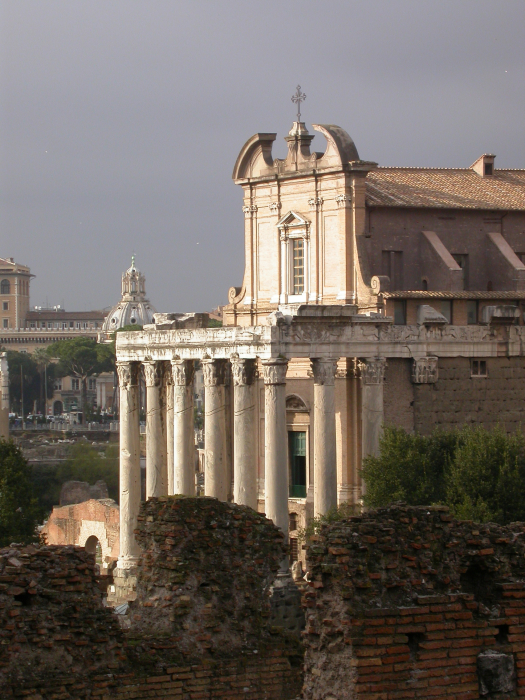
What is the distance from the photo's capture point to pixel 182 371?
39562 millimetres

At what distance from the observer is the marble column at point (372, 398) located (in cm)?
3656

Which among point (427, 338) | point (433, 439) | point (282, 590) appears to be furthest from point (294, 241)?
point (282, 590)

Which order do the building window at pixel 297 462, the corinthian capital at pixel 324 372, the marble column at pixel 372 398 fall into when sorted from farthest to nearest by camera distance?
1. the building window at pixel 297 462
2. the marble column at pixel 372 398
3. the corinthian capital at pixel 324 372

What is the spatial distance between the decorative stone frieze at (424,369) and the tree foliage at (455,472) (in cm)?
203

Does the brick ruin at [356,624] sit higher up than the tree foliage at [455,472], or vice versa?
the tree foliage at [455,472]

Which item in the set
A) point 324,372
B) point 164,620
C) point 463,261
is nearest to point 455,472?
point 324,372

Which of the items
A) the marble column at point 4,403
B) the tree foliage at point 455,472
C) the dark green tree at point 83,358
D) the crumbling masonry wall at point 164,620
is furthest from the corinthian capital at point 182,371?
the dark green tree at point 83,358

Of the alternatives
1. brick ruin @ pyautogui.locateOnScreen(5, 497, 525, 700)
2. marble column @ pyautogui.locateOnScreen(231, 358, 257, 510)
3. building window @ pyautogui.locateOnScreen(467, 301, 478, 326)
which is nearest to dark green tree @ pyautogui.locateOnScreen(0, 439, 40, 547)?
marble column @ pyautogui.locateOnScreen(231, 358, 257, 510)

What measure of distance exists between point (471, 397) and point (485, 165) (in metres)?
9.56

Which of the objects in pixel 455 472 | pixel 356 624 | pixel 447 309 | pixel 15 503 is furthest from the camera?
pixel 15 503

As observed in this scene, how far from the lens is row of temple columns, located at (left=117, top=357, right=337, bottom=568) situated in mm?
35062

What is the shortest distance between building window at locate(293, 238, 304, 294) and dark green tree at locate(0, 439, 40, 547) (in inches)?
412

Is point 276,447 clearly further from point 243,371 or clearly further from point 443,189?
point 443,189

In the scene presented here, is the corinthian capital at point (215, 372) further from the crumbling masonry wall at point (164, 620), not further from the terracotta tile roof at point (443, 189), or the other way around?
the crumbling masonry wall at point (164, 620)
